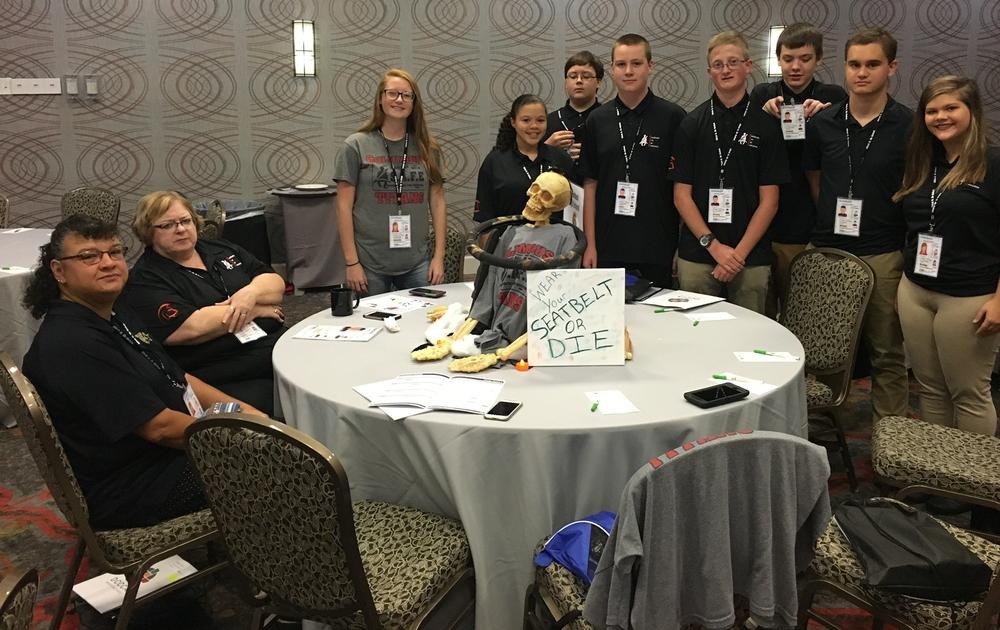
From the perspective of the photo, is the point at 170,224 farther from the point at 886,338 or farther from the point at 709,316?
the point at 886,338

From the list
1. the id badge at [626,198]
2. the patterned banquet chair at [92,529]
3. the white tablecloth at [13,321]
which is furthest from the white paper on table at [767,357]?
the white tablecloth at [13,321]

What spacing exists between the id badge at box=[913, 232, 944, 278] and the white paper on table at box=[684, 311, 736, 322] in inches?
28.6

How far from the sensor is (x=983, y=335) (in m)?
2.83

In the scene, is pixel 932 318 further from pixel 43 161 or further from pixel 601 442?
pixel 43 161

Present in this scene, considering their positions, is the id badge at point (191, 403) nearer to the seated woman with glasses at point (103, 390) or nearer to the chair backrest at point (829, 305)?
the seated woman with glasses at point (103, 390)

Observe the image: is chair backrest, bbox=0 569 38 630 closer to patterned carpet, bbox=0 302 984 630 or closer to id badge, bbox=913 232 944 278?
patterned carpet, bbox=0 302 984 630

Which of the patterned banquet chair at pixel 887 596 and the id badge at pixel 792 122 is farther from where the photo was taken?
the id badge at pixel 792 122

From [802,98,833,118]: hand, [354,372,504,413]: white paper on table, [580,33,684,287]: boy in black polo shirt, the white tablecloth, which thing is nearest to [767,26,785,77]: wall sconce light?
[802,98,833,118]: hand

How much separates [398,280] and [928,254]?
2307 mm

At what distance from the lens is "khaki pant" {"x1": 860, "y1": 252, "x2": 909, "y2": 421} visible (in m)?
3.34

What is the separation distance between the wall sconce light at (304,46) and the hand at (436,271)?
355 centimetres

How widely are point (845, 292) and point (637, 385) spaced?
1.43 meters

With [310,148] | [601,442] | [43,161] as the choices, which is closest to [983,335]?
[601,442]

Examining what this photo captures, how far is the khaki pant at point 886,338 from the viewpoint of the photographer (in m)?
3.34
